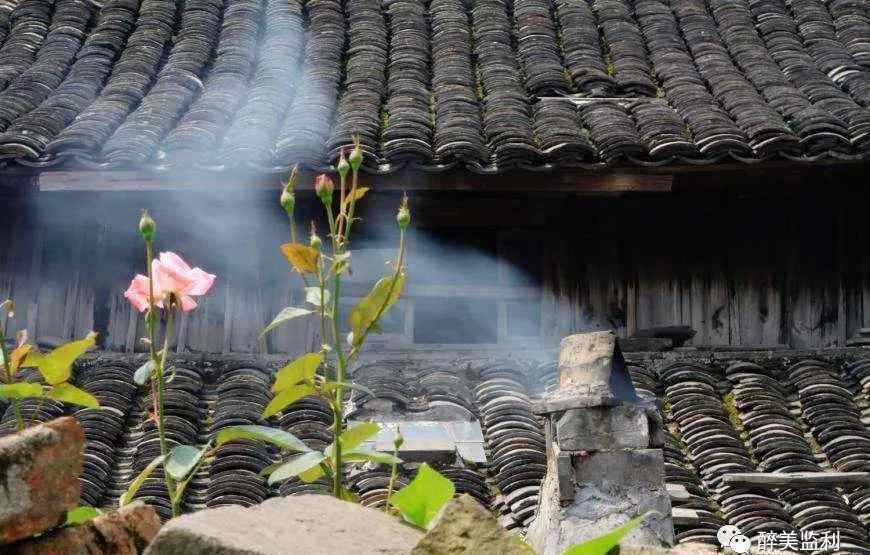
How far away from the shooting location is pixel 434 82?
9328 millimetres

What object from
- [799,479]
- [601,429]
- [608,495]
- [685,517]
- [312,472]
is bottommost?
[685,517]

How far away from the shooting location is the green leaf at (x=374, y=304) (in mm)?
2492

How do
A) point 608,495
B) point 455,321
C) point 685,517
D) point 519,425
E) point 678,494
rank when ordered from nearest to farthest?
1. point 608,495
2. point 685,517
3. point 678,494
4. point 519,425
5. point 455,321

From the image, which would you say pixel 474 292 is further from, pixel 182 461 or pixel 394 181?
pixel 182 461

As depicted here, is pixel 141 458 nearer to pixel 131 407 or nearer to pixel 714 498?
pixel 131 407

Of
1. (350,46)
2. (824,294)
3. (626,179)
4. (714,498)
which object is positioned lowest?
(714,498)

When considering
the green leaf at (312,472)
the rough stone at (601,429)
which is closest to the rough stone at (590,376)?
the rough stone at (601,429)

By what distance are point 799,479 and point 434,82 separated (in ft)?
13.7

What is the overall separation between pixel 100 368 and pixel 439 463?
92.7 inches

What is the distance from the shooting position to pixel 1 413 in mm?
7137

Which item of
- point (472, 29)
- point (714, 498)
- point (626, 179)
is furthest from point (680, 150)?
point (472, 29)

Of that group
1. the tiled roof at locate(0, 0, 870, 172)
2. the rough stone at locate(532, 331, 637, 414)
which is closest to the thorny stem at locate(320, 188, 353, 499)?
the rough stone at locate(532, 331, 637, 414)

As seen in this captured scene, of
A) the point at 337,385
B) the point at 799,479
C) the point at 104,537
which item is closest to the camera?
the point at 104,537

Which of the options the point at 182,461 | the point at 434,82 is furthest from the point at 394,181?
the point at 182,461
